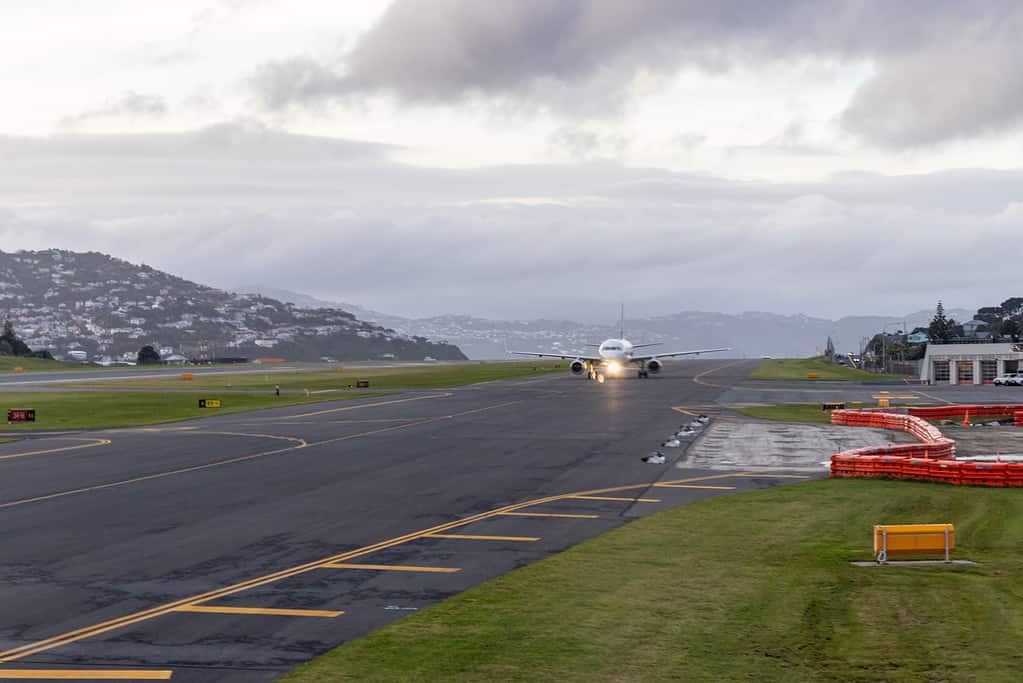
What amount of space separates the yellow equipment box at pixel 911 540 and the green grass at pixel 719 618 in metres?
0.76

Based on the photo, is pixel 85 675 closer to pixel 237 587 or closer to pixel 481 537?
pixel 237 587

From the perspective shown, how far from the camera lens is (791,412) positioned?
65.8 metres

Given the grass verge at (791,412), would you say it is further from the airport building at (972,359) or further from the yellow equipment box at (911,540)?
the airport building at (972,359)

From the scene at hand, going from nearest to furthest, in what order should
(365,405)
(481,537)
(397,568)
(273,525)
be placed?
(397,568), (481,537), (273,525), (365,405)

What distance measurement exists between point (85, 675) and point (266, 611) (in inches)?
147

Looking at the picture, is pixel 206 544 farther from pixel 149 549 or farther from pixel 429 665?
pixel 429 665

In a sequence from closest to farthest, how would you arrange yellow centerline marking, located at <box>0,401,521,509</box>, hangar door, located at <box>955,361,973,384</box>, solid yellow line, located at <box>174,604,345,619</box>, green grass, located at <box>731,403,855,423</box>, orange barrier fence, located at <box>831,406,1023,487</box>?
1. solid yellow line, located at <box>174,604,345,619</box>
2. yellow centerline marking, located at <box>0,401,521,509</box>
3. orange barrier fence, located at <box>831,406,1023,487</box>
4. green grass, located at <box>731,403,855,423</box>
5. hangar door, located at <box>955,361,973,384</box>

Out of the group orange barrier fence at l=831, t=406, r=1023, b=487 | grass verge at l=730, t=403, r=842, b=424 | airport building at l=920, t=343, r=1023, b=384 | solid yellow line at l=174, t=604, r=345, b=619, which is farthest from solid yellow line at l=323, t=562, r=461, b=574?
airport building at l=920, t=343, r=1023, b=384

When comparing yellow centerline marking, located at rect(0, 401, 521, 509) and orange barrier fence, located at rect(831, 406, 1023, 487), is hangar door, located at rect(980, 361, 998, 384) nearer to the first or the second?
Result: yellow centerline marking, located at rect(0, 401, 521, 509)

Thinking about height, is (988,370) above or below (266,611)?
above

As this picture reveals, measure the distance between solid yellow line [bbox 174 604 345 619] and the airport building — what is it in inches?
4950

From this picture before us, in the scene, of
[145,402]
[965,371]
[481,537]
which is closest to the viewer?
[481,537]

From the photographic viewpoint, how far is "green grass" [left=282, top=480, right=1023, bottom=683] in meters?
13.8

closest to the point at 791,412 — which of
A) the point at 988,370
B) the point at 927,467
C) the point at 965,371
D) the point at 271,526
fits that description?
the point at 927,467
